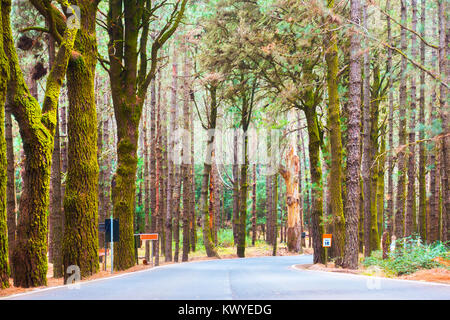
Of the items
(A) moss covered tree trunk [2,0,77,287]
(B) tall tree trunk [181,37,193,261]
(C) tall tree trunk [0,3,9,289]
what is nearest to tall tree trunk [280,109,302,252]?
(B) tall tree trunk [181,37,193,261]

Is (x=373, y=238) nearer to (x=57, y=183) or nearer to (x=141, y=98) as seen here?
(x=141, y=98)

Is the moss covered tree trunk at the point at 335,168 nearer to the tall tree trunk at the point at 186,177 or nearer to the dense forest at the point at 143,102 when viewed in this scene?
the dense forest at the point at 143,102

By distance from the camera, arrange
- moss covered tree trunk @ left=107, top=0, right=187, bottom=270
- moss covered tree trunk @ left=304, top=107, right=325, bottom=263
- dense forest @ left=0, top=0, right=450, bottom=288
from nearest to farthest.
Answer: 1. dense forest @ left=0, top=0, right=450, bottom=288
2. moss covered tree trunk @ left=107, top=0, right=187, bottom=270
3. moss covered tree trunk @ left=304, top=107, right=325, bottom=263

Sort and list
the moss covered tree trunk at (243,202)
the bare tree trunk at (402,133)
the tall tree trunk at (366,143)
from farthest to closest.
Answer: the moss covered tree trunk at (243,202) < the tall tree trunk at (366,143) < the bare tree trunk at (402,133)

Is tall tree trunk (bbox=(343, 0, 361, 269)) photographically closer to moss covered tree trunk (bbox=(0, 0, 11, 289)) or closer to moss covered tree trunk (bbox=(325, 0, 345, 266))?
moss covered tree trunk (bbox=(325, 0, 345, 266))

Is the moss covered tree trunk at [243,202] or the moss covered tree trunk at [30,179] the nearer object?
the moss covered tree trunk at [30,179]

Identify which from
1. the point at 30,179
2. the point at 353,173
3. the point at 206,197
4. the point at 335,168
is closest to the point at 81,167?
the point at 30,179

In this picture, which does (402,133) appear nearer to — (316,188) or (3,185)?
(316,188)

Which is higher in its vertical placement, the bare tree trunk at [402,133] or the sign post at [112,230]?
the bare tree trunk at [402,133]

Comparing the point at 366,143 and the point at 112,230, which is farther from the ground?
the point at 366,143

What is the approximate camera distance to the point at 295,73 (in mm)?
25250

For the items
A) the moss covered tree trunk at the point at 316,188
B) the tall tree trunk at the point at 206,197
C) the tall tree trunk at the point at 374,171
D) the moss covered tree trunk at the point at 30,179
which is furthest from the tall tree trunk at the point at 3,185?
the tall tree trunk at the point at 206,197

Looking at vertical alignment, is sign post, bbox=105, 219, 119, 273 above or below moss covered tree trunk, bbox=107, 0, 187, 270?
below

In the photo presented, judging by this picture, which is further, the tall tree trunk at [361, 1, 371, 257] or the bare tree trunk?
the tall tree trunk at [361, 1, 371, 257]
